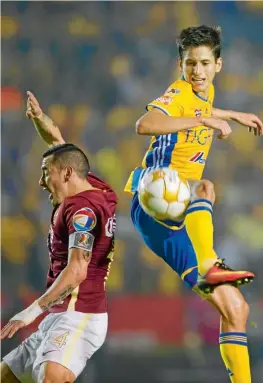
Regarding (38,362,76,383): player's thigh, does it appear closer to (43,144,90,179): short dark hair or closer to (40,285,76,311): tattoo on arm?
(40,285,76,311): tattoo on arm

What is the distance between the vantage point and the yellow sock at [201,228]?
381 cm

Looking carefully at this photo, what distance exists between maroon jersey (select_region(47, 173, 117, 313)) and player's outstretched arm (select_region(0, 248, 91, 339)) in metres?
0.05

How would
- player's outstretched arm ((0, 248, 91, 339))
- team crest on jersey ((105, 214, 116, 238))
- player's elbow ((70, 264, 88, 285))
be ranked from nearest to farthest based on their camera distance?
player's outstretched arm ((0, 248, 91, 339)), player's elbow ((70, 264, 88, 285)), team crest on jersey ((105, 214, 116, 238))

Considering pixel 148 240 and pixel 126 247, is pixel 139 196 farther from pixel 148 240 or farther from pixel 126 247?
pixel 126 247

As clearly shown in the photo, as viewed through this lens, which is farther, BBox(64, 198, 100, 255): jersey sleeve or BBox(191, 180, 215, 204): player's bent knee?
BBox(191, 180, 215, 204): player's bent knee

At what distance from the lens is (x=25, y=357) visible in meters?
3.68

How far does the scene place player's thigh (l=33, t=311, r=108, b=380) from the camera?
11.5ft

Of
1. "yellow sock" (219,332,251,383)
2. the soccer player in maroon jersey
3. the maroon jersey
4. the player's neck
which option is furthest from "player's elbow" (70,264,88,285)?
"yellow sock" (219,332,251,383)

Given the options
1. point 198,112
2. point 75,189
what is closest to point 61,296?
point 75,189

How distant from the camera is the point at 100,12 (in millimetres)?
9117

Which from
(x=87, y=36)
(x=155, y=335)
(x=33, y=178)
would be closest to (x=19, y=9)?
(x=87, y=36)

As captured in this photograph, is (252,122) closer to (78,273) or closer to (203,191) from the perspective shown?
(203,191)

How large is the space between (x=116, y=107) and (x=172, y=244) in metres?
4.75

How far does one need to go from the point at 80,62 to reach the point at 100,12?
27.2 inches
